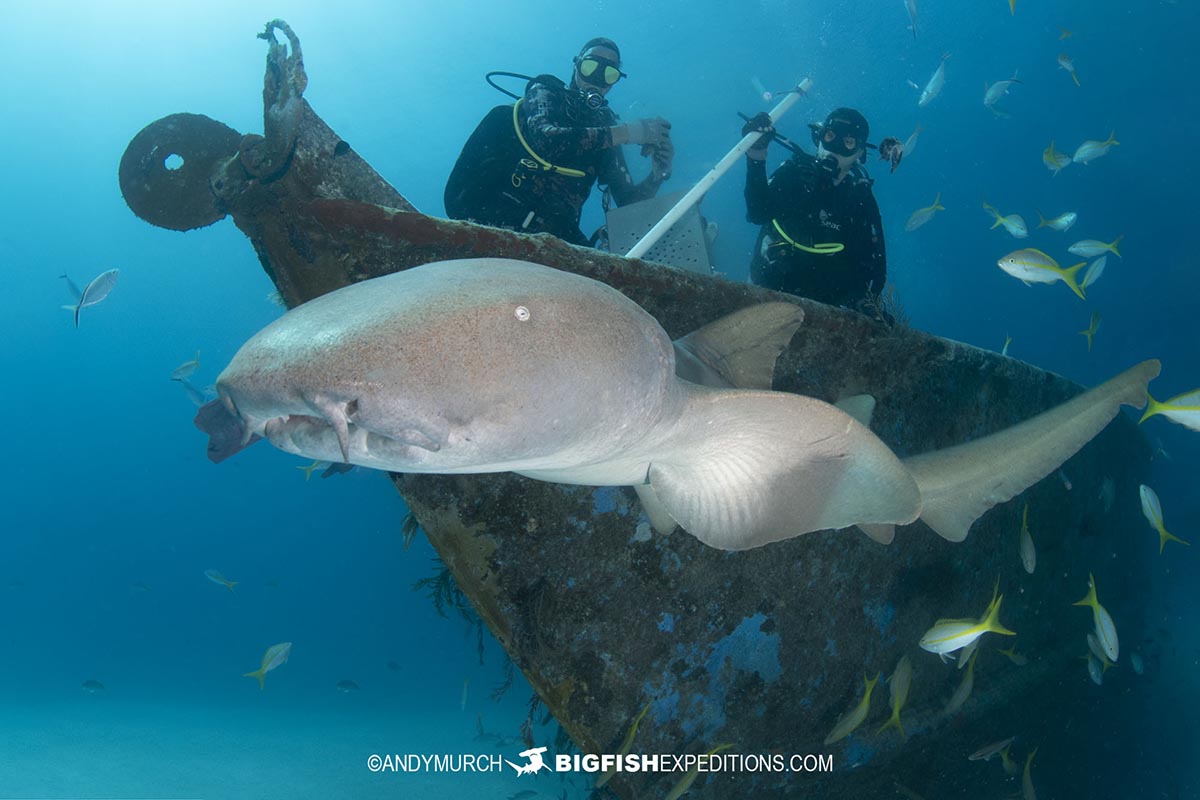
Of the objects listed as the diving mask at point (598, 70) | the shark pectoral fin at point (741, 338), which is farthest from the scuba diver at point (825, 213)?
the shark pectoral fin at point (741, 338)

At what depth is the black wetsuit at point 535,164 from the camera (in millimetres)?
4809

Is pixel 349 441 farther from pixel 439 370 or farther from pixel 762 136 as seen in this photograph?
pixel 762 136

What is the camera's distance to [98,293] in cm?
732

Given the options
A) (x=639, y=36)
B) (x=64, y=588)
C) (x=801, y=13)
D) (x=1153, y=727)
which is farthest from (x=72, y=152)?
(x=1153, y=727)

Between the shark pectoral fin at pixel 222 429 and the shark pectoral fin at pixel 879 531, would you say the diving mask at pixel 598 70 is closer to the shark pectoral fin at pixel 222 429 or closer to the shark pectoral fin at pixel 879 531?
the shark pectoral fin at pixel 879 531

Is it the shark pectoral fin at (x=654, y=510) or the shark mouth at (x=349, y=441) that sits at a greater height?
the shark mouth at (x=349, y=441)

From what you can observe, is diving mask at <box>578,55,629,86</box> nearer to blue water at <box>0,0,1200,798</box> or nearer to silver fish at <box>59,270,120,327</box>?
blue water at <box>0,0,1200,798</box>

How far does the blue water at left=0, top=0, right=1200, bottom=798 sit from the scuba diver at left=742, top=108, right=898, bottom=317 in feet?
18.8

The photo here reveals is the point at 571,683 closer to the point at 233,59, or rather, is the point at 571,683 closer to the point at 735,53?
the point at 735,53

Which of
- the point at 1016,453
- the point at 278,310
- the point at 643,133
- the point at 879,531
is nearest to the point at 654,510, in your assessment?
the point at 879,531

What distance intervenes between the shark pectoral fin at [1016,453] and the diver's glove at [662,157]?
4643 millimetres

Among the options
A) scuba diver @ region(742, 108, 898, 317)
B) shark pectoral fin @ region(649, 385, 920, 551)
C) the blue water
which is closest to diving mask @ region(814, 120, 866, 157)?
Answer: scuba diver @ region(742, 108, 898, 317)

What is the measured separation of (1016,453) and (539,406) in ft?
7.96

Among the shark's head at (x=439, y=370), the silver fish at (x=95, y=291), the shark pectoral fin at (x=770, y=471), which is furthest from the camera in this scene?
the silver fish at (x=95, y=291)
